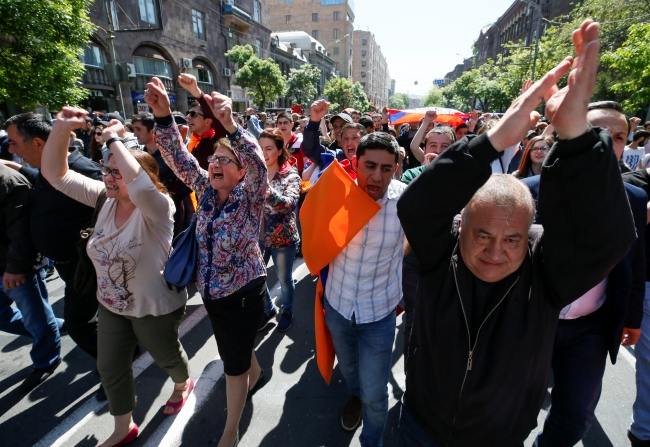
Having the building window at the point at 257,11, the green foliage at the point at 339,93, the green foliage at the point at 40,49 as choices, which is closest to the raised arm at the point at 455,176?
the green foliage at the point at 40,49

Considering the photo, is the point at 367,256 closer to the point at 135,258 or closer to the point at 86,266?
the point at 135,258

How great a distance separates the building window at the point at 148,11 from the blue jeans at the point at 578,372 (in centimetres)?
2781

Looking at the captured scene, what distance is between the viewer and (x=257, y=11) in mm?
37500

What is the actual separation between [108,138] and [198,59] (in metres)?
30.6

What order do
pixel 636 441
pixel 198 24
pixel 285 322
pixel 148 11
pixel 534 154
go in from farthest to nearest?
pixel 198 24
pixel 148 11
pixel 285 322
pixel 534 154
pixel 636 441

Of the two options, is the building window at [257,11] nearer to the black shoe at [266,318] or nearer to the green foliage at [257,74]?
the green foliage at [257,74]

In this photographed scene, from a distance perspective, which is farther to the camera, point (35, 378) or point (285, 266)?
point (285, 266)

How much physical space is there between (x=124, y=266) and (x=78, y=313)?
0.94m

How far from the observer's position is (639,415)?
92.8 inches

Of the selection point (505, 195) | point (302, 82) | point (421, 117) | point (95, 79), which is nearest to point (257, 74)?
point (302, 82)

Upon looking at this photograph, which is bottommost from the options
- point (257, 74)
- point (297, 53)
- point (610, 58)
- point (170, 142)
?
point (170, 142)

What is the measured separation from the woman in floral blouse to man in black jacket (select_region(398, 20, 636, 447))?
1.92 meters

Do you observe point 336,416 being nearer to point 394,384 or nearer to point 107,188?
point 394,384

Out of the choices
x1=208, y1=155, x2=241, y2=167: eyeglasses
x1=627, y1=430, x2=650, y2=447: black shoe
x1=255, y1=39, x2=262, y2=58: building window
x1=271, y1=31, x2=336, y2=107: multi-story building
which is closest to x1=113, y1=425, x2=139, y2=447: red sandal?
x1=208, y1=155, x2=241, y2=167: eyeglasses
